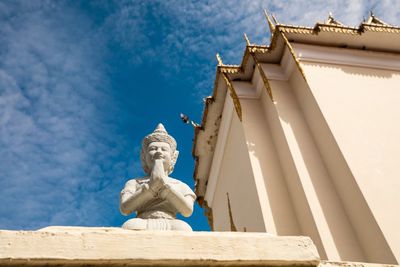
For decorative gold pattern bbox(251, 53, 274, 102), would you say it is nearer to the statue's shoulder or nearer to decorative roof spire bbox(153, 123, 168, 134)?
decorative roof spire bbox(153, 123, 168, 134)

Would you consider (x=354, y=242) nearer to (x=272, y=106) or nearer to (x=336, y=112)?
(x=336, y=112)

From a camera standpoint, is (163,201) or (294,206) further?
(294,206)

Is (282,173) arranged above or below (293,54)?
below

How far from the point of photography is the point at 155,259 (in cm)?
198

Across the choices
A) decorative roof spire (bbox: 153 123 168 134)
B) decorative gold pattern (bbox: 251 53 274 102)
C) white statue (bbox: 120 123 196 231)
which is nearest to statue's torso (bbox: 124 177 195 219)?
white statue (bbox: 120 123 196 231)

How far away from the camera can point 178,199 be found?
10.1ft

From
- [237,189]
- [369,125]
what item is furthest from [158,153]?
[237,189]

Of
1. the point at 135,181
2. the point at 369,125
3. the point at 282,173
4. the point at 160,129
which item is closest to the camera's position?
the point at 135,181

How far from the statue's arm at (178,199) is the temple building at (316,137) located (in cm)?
256

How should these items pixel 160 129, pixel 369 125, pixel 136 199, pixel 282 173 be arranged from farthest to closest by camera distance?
pixel 282 173 < pixel 369 125 < pixel 160 129 < pixel 136 199

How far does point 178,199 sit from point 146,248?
1077 mm

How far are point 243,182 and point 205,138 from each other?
7.11 feet

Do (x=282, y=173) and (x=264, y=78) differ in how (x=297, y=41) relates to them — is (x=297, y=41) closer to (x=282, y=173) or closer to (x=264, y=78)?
(x=264, y=78)

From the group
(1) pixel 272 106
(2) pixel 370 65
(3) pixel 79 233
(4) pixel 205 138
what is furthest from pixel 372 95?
(3) pixel 79 233
